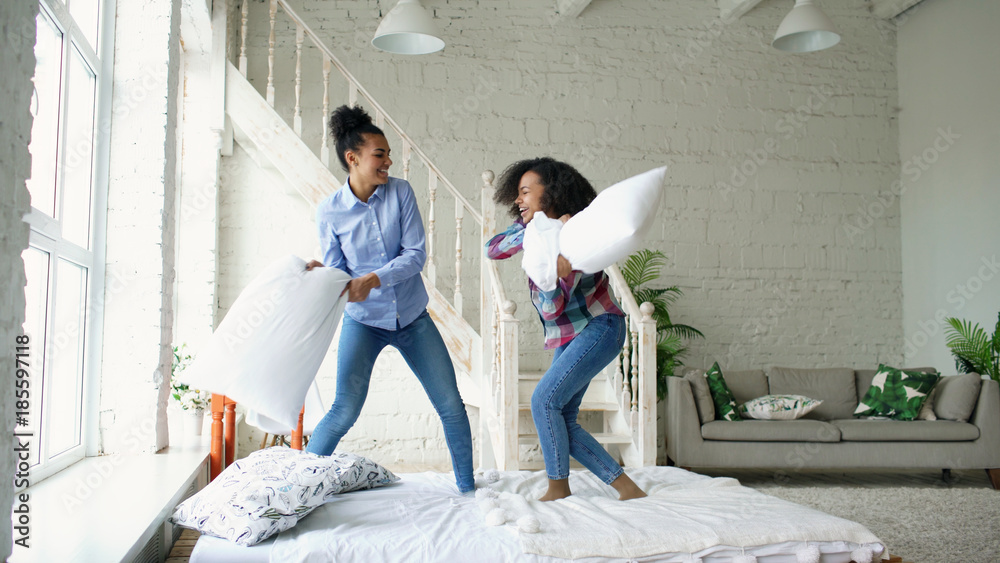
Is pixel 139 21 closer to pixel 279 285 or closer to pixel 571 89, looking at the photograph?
pixel 279 285

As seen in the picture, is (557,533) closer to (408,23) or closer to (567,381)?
(567,381)

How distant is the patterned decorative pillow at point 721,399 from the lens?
458 cm

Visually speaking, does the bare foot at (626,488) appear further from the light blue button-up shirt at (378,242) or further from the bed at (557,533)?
the light blue button-up shirt at (378,242)

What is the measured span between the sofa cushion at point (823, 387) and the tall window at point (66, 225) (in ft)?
14.3

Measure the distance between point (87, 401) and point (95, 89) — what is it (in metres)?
1.22

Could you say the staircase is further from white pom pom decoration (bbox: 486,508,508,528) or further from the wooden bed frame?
white pom pom decoration (bbox: 486,508,508,528)

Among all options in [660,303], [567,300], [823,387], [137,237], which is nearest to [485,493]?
[567,300]

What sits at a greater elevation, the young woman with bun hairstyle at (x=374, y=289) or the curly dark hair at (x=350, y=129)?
the curly dark hair at (x=350, y=129)

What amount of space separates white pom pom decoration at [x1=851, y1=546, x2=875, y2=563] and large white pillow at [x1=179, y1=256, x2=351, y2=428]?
5.25 ft

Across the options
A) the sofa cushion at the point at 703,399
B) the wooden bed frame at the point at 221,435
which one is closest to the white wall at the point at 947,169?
the sofa cushion at the point at 703,399

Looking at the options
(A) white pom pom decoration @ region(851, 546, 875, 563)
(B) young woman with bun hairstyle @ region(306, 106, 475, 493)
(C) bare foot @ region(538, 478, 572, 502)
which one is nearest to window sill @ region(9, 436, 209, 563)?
(B) young woman with bun hairstyle @ region(306, 106, 475, 493)

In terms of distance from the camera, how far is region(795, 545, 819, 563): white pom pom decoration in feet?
6.06

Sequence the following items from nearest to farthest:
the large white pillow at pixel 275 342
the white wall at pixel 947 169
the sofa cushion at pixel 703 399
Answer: the large white pillow at pixel 275 342 < the sofa cushion at pixel 703 399 < the white wall at pixel 947 169

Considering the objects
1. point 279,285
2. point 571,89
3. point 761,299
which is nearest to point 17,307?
point 279,285
